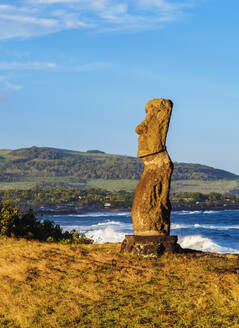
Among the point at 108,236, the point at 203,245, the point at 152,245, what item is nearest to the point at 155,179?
the point at 152,245

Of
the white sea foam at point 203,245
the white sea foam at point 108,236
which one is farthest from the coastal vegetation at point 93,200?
the white sea foam at point 203,245

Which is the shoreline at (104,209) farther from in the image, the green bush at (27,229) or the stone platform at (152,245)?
the stone platform at (152,245)

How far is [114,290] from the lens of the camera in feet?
40.5

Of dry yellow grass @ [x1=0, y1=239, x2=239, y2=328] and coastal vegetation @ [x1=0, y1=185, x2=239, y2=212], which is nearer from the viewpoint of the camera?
dry yellow grass @ [x1=0, y1=239, x2=239, y2=328]

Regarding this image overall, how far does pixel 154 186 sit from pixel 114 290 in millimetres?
4420

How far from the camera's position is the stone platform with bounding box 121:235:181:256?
607 inches

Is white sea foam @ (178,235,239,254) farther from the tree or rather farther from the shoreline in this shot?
the shoreline

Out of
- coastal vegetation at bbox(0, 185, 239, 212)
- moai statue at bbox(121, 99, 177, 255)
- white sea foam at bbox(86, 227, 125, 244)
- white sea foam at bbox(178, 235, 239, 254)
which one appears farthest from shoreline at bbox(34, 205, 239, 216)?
moai statue at bbox(121, 99, 177, 255)

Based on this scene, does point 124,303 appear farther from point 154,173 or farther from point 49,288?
point 154,173

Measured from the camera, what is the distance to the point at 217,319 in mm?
10023

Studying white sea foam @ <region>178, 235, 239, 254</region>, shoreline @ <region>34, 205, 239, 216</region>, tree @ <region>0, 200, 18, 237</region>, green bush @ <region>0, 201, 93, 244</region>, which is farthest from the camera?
shoreline @ <region>34, 205, 239, 216</region>

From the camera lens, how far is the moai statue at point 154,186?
15.8 meters

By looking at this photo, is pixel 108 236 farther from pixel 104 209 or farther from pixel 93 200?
pixel 93 200

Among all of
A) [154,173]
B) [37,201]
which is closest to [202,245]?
[154,173]
